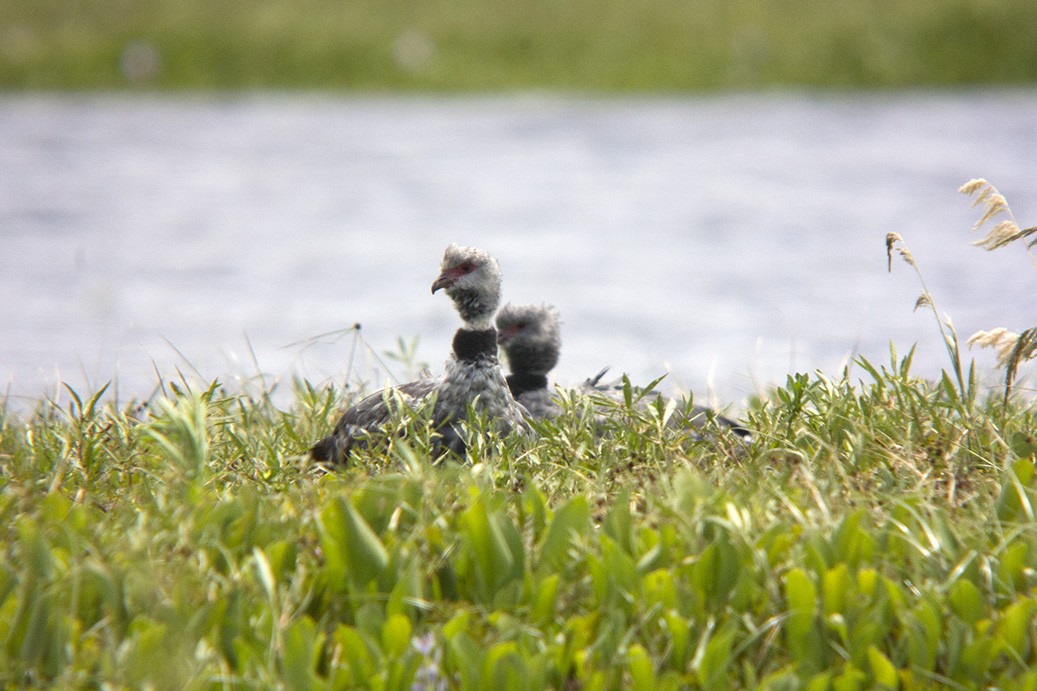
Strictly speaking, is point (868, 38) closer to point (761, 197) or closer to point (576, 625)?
point (761, 197)

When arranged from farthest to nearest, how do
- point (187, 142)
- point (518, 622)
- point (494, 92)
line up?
point (494, 92) → point (187, 142) → point (518, 622)

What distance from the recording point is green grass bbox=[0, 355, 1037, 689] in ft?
10.6

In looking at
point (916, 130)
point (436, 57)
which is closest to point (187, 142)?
point (436, 57)

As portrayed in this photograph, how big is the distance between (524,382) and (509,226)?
7.85 metres

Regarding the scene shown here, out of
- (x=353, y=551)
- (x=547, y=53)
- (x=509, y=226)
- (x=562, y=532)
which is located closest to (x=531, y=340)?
(x=562, y=532)

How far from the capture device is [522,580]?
3580 millimetres

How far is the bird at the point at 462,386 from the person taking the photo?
511 centimetres

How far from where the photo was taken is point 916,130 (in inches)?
776

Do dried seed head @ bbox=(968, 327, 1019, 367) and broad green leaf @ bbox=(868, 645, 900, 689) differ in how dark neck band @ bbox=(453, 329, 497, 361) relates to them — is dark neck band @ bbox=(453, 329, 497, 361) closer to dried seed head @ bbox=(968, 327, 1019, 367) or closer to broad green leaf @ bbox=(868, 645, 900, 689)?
dried seed head @ bbox=(968, 327, 1019, 367)

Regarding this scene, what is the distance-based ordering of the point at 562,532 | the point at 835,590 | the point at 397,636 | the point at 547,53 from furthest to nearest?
the point at 547,53, the point at 562,532, the point at 835,590, the point at 397,636

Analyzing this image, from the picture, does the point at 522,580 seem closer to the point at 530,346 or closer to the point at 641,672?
the point at 641,672

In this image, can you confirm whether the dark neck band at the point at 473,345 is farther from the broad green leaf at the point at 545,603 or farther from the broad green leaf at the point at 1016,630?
the broad green leaf at the point at 1016,630

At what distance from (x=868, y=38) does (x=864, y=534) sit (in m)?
20.3

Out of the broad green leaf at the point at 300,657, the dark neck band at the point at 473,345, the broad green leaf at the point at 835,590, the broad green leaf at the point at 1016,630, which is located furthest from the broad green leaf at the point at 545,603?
the dark neck band at the point at 473,345
